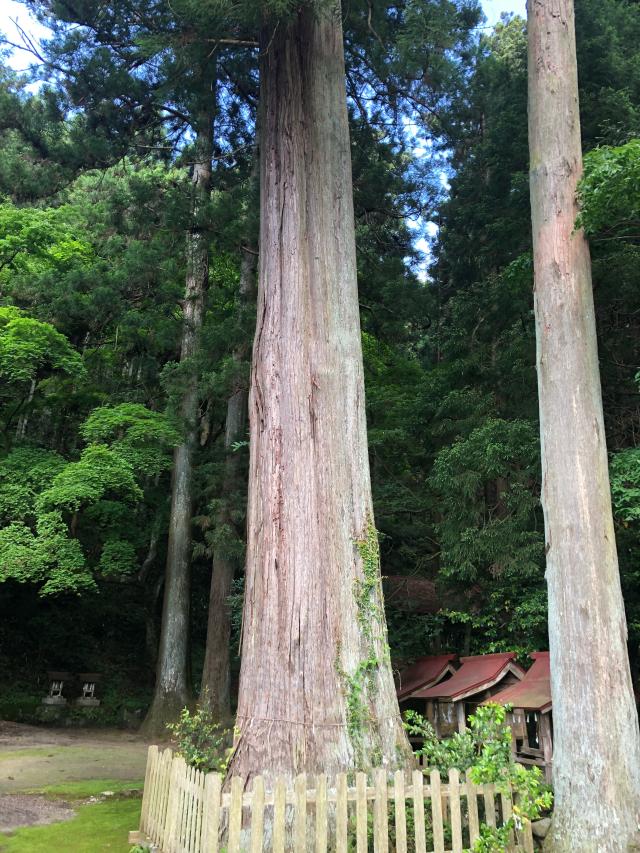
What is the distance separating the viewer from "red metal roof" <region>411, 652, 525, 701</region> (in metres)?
7.12

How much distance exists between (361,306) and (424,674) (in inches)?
246

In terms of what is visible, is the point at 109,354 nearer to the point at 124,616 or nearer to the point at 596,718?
the point at 124,616

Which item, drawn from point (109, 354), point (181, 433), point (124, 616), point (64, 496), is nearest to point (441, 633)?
point (181, 433)

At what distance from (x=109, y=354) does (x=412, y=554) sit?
7.41 meters

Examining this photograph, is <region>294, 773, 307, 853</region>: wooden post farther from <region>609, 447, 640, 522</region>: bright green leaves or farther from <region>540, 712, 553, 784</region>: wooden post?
<region>609, 447, 640, 522</region>: bright green leaves

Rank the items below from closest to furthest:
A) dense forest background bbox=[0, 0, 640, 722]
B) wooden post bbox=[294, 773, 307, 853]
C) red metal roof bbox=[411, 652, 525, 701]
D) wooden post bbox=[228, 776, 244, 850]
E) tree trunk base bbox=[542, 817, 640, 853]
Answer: wooden post bbox=[228, 776, 244, 850] < wooden post bbox=[294, 773, 307, 853] < tree trunk base bbox=[542, 817, 640, 853] < red metal roof bbox=[411, 652, 525, 701] < dense forest background bbox=[0, 0, 640, 722]

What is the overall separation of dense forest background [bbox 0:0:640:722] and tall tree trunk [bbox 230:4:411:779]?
5.58 feet

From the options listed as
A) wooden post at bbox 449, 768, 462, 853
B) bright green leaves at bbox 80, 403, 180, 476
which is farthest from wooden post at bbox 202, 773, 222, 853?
bright green leaves at bbox 80, 403, 180, 476

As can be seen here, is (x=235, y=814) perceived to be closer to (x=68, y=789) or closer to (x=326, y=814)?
(x=326, y=814)

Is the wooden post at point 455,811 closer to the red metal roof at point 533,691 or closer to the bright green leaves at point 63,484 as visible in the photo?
the red metal roof at point 533,691

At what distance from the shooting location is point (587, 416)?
211 inches

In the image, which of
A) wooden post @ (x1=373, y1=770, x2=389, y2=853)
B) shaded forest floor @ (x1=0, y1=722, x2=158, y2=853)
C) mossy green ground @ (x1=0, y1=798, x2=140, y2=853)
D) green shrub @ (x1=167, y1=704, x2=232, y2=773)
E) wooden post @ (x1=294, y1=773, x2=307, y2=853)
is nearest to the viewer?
wooden post @ (x1=294, y1=773, x2=307, y2=853)

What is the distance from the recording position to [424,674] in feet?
27.7

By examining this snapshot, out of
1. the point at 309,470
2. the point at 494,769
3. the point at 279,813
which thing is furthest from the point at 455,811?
the point at 309,470
